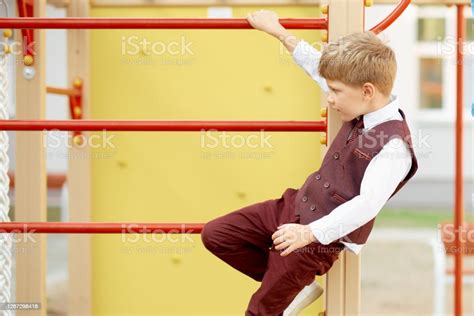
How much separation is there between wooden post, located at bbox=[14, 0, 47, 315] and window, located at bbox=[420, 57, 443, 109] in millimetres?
8983

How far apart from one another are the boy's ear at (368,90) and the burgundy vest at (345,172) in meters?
0.08

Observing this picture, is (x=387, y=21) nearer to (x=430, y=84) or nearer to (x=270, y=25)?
(x=270, y=25)

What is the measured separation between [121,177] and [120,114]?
256 mm

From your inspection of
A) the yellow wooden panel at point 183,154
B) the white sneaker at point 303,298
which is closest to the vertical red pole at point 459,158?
the yellow wooden panel at point 183,154

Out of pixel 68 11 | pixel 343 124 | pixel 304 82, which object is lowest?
pixel 343 124

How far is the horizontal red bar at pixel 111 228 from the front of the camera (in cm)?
229

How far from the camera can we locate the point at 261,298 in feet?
7.39

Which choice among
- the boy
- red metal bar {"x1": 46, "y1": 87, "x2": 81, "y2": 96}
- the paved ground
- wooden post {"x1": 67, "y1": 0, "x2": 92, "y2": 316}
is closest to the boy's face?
the boy

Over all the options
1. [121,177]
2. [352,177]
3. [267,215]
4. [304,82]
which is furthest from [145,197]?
[352,177]

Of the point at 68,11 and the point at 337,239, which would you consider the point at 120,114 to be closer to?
the point at 68,11

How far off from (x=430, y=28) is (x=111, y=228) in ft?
30.7

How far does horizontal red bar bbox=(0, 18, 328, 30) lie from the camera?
2.30 metres

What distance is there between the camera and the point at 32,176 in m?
2.86

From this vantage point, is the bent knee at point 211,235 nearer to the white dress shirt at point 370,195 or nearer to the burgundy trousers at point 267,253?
the burgundy trousers at point 267,253
